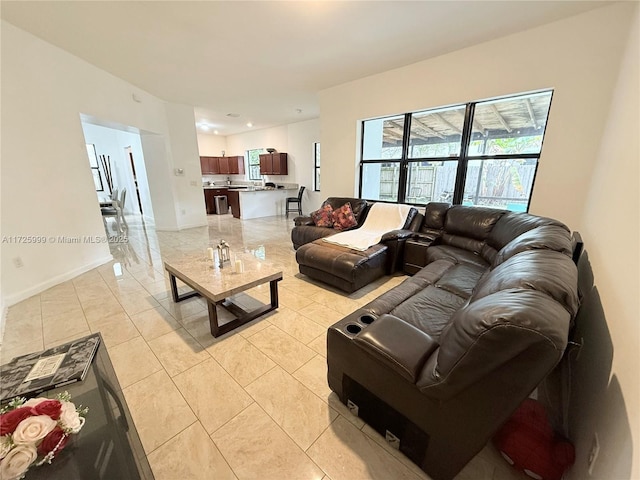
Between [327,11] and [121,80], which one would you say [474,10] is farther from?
[121,80]

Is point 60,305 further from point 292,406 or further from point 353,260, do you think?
point 353,260

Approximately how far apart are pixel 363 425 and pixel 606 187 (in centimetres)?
239

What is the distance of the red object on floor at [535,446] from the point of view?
1043 millimetres

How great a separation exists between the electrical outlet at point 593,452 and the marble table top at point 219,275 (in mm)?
1943

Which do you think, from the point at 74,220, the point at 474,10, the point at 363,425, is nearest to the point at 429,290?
the point at 363,425

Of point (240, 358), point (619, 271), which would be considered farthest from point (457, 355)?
point (240, 358)

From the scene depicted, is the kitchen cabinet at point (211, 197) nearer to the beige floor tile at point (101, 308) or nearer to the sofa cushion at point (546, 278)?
the beige floor tile at point (101, 308)

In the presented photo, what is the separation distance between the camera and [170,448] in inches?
48.8

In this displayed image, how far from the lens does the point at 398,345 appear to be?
3.75ft

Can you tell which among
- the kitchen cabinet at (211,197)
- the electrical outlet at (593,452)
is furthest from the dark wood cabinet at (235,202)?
the electrical outlet at (593,452)

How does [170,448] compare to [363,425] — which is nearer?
[170,448]

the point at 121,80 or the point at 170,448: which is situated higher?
the point at 121,80

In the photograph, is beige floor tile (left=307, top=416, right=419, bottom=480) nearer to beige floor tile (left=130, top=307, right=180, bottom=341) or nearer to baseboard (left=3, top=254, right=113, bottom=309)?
beige floor tile (left=130, top=307, right=180, bottom=341)

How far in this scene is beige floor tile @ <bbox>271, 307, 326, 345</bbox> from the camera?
6.77 ft
